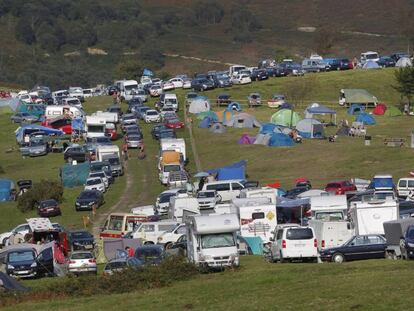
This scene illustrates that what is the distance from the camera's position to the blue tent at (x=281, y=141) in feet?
242

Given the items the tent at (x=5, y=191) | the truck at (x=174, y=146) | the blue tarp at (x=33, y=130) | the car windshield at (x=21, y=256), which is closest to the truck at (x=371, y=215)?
the car windshield at (x=21, y=256)

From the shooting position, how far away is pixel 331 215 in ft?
144

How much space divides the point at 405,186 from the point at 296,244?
20541mm

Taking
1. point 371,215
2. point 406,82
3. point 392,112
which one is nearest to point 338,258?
point 371,215

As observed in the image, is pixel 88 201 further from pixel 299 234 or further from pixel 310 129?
pixel 299 234

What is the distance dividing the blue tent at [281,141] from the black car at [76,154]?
12.5 m

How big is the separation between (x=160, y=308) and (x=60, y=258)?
13433 mm

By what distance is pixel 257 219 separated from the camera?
44656 millimetres

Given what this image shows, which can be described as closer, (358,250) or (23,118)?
(358,250)

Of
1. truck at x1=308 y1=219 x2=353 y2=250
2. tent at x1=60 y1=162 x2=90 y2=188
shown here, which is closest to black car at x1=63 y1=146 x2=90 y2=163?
tent at x1=60 y1=162 x2=90 y2=188

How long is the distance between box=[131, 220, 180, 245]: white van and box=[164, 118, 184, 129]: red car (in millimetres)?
37581

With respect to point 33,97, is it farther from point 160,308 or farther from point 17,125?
point 160,308

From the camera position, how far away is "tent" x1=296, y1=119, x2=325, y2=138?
7831 cm

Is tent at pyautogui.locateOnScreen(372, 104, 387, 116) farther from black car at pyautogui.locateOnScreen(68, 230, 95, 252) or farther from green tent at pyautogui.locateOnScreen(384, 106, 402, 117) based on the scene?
black car at pyautogui.locateOnScreen(68, 230, 95, 252)
